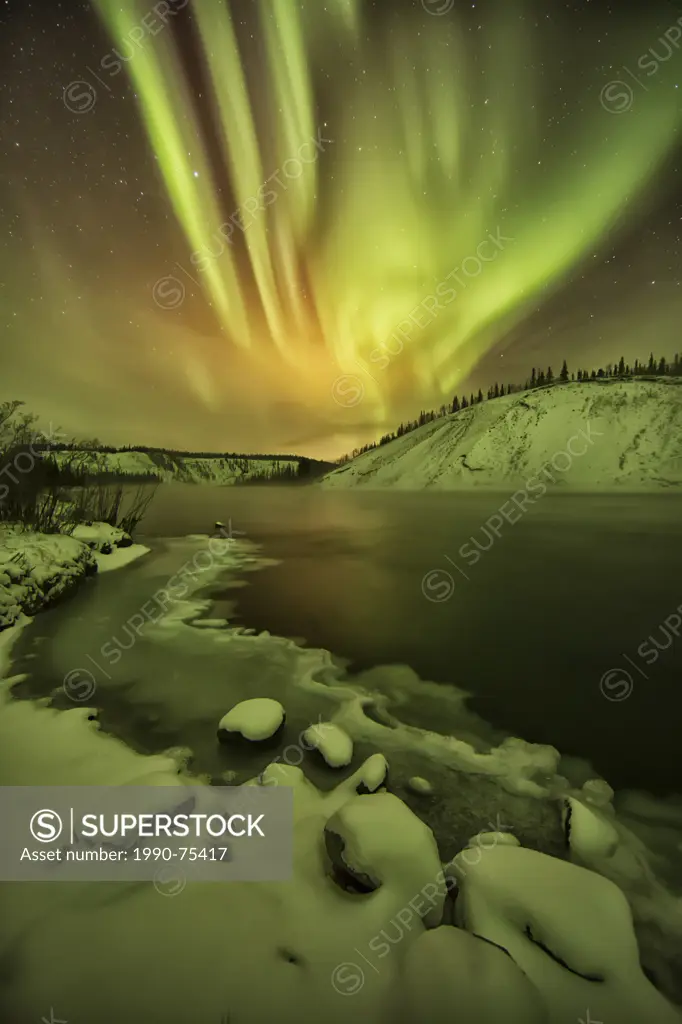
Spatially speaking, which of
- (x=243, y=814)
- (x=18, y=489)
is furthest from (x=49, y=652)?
(x=18, y=489)

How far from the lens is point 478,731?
17.1 ft

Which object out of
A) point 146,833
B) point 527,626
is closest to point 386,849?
point 146,833

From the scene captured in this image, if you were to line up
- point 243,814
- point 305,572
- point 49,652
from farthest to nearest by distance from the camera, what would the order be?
1. point 305,572
2. point 49,652
3. point 243,814

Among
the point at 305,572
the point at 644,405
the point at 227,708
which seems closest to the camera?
the point at 227,708

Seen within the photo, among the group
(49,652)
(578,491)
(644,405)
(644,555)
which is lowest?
(49,652)

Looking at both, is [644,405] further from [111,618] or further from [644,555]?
[111,618]

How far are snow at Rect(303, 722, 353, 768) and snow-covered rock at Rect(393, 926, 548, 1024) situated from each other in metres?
2.02

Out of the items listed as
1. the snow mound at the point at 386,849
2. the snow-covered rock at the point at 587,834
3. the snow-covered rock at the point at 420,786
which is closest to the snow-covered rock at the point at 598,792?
the snow-covered rock at the point at 587,834

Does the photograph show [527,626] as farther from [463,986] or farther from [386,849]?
[463,986]

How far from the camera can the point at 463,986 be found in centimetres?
216

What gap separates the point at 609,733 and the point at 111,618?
30.5 ft

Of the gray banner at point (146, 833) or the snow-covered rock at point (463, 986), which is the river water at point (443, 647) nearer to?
the gray banner at point (146, 833)

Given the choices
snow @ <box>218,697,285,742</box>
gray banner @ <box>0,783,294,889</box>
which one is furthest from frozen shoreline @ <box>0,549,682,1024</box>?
snow @ <box>218,697,285,742</box>

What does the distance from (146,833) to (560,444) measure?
10794 cm
